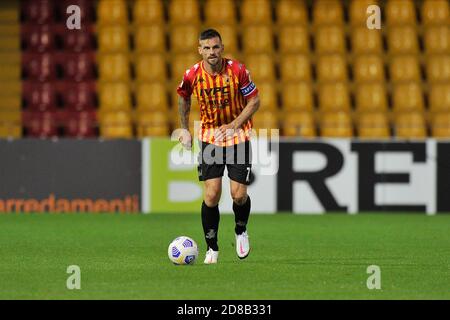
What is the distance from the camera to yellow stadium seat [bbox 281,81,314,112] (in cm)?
1870

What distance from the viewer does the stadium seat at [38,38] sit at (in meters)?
19.4

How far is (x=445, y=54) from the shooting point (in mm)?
19562

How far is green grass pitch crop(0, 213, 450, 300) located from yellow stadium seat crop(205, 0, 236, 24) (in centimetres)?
504

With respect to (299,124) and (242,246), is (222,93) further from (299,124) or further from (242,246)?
(299,124)

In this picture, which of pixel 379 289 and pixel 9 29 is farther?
pixel 9 29

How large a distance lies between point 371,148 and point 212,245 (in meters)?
6.98

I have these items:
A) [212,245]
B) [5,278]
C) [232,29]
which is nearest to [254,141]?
[232,29]

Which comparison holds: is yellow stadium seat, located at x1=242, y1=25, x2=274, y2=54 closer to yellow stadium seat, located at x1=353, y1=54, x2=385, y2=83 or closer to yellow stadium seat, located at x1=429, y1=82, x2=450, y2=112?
yellow stadium seat, located at x1=353, y1=54, x2=385, y2=83

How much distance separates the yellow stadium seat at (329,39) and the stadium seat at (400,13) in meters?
0.99

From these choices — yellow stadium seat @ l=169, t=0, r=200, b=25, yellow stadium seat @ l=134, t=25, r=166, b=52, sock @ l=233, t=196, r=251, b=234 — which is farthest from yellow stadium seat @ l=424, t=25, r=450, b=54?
sock @ l=233, t=196, r=251, b=234

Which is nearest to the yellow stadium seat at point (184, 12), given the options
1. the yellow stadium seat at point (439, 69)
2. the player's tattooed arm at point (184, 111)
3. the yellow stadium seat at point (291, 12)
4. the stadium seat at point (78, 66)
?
the yellow stadium seat at point (291, 12)

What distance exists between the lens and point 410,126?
17.9 meters

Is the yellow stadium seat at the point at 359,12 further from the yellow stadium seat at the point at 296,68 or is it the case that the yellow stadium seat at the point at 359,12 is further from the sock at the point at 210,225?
the sock at the point at 210,225

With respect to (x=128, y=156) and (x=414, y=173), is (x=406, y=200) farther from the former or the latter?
(x=128, y=156)
